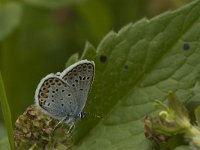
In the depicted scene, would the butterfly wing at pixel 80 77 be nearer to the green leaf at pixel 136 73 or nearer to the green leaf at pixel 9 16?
the green leaf at pixel 136 73

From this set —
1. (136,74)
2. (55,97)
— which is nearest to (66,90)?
(55,97)

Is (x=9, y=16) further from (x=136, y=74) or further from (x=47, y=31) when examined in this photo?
(x=136, y=74)

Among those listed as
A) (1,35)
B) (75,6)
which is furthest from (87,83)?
(75,6)

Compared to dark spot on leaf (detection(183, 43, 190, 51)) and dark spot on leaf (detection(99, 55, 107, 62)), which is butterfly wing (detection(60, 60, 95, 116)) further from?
dark spot on leaf (detection(183, 43, 190, 51))

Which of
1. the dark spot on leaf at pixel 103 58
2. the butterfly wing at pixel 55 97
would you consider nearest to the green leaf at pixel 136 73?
the dark spot on leaf at pixel 103 58

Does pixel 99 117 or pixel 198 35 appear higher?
pixel 198 35

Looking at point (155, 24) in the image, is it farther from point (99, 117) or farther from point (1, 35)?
point (1, 35)
